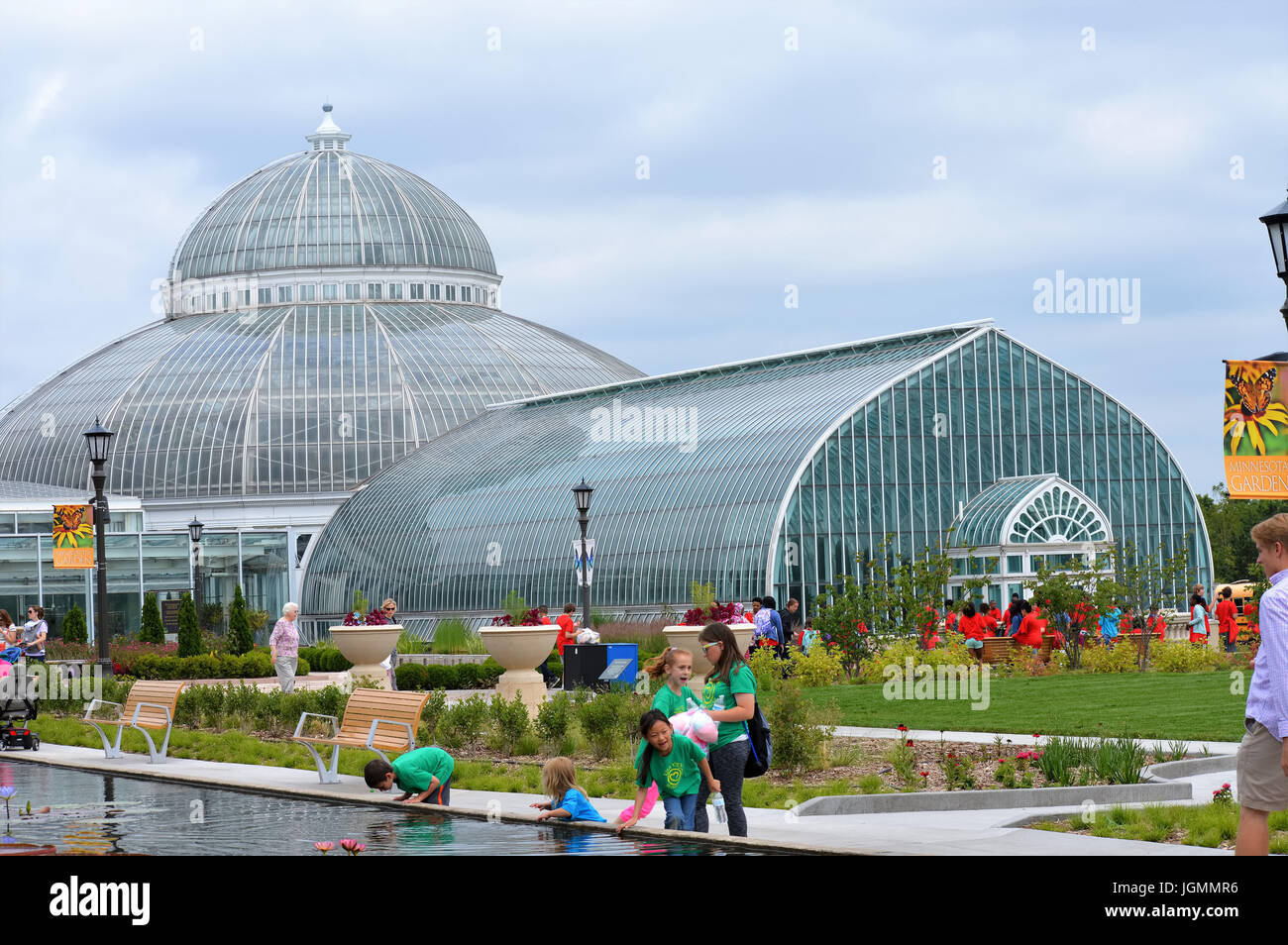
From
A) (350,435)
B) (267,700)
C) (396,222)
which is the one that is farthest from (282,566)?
(267,700)

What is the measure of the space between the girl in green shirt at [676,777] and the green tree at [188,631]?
1225 inches

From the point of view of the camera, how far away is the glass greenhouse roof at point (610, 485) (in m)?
44.8

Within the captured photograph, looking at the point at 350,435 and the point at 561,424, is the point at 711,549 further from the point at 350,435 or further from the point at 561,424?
the point at 350,435

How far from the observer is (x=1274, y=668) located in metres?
9.92

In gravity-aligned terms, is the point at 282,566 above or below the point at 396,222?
below

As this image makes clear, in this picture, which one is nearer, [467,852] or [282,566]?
[467,852]

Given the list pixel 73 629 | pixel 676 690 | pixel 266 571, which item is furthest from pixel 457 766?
pixel 266 571

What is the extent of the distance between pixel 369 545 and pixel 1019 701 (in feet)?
123

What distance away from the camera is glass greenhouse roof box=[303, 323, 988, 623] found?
147 ft

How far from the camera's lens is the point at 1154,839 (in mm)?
12852

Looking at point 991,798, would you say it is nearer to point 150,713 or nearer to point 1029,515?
point 150,713

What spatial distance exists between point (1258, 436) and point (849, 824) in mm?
5276

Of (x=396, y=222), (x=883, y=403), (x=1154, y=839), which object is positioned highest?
(x=396, y=222)

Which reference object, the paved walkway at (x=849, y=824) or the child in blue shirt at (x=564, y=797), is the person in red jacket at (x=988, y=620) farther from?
the child in blue shirt at (x=564, y=797)
